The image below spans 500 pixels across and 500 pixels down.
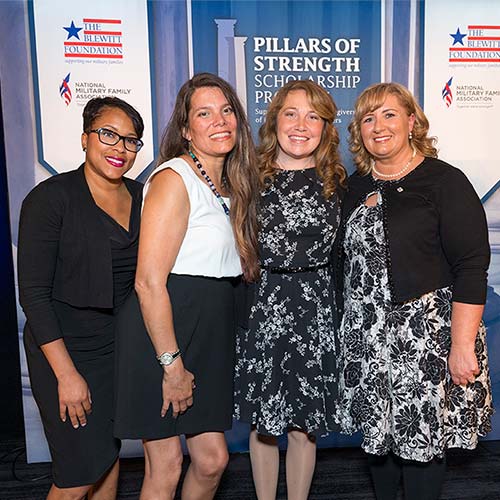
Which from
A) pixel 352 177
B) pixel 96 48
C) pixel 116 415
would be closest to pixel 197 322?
pixel 116 415

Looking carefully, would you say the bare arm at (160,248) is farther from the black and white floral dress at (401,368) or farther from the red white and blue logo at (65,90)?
the red white and blue logo at (65,90)

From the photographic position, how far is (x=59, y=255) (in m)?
1.86

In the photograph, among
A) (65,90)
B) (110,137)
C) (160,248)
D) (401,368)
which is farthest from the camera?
(65,90)

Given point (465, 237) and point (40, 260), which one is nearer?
point (40, 260)

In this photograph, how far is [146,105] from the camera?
3.00m

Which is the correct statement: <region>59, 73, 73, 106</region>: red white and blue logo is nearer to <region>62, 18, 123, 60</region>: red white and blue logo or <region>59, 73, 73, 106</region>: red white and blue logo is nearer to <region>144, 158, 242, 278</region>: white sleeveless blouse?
<region>62, 18, 123, 60</region>: red white and blue logo

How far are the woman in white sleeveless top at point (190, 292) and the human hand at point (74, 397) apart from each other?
0.40 feet

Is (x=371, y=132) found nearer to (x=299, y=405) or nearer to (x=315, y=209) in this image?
(x=315, y=209)

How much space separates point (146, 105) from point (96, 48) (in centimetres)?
37

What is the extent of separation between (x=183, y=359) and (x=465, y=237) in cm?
104

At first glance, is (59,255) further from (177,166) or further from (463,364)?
(463,364)

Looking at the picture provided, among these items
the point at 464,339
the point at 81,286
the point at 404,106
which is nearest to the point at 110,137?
the point at 81,286

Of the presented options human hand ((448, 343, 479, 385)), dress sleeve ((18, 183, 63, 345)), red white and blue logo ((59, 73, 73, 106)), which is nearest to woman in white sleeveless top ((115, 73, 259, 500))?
dress sleeve ((18, 183, 63, 345))

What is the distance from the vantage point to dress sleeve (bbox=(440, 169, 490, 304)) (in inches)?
78.3
